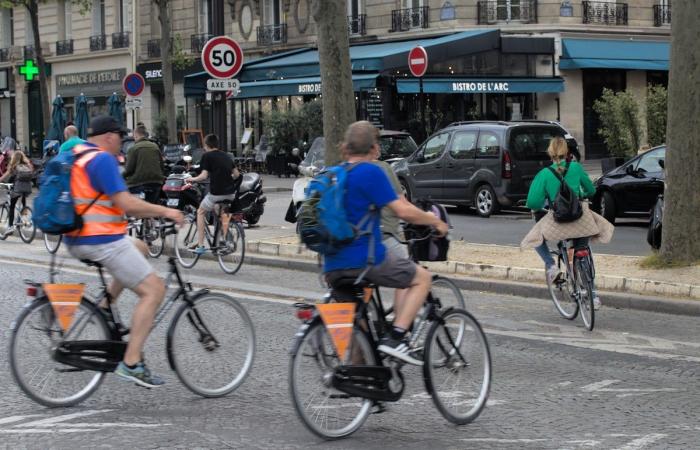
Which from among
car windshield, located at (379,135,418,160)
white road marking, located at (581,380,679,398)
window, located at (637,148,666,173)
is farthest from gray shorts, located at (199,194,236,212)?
car windshield, located at (379,135,418,160)

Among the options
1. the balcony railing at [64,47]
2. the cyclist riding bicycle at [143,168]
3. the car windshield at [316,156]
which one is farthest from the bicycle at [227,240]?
the balcony railing at [64,47]

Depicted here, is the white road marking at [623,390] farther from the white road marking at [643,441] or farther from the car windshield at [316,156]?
the car windshield at [316,156]

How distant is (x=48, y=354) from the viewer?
22.3ft

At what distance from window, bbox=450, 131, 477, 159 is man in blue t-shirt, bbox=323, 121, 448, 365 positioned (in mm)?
15222

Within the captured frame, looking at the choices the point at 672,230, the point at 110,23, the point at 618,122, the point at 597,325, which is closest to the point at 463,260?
the point at 672,230

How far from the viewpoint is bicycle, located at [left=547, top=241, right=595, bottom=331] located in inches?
A: 392

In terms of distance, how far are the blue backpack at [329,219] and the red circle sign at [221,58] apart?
10624mm

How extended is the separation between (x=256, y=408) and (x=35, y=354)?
129 centimetres

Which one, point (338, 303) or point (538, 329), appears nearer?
point (338, 303)

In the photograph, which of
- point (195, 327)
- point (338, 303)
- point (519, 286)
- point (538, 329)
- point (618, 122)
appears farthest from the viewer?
point (618, 122)

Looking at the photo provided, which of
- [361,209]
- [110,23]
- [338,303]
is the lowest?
[338,303]

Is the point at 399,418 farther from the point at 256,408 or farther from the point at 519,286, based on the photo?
the point at 519,286

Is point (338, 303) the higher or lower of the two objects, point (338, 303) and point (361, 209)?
the lower

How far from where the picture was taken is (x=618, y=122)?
2494 cm
